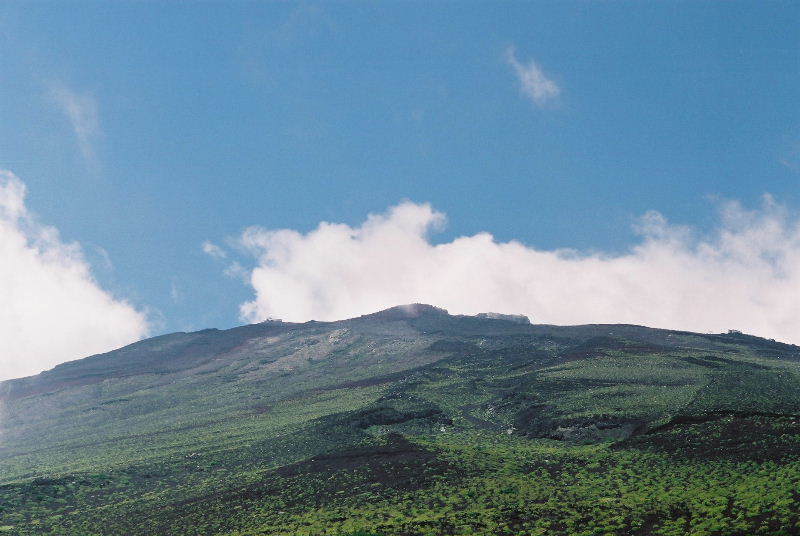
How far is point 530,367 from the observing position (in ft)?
379

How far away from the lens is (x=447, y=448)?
62.3 m

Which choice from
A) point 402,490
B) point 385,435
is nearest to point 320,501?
point 402,490

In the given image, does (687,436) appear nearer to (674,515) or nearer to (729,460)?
(729,460)

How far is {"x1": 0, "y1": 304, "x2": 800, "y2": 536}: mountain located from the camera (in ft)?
134

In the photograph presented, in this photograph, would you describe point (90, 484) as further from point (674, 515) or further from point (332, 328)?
point (332, 328)

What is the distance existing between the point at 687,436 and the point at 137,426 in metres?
101

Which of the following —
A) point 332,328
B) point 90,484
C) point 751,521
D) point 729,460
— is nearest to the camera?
point 751,521

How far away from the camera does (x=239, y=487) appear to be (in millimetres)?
56281

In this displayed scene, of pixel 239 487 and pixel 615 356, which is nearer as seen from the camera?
pixel 239 487

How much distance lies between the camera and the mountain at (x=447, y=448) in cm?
4078

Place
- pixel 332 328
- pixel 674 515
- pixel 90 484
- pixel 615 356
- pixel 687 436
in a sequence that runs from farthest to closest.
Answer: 1. pixel 332 328
2. pixel 615 356
3. pixel 90 484
4. pixel 687 436
5. pixel 674 515

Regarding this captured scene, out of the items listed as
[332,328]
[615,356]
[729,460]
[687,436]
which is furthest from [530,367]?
[332,328]

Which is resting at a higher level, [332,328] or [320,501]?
[332,328]

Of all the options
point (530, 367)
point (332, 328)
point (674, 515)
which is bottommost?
point (674, 515)
